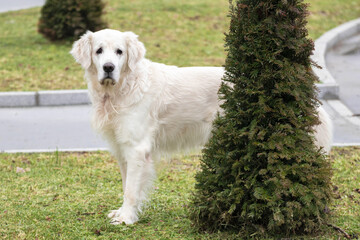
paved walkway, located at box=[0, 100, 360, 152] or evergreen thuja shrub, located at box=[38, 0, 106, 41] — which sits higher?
evergreen thuja shrub, located at box=[38, 0, 106, 41]

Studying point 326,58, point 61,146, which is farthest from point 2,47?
point 326,58

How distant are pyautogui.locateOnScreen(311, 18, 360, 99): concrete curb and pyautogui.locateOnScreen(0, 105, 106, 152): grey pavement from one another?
3832 millimetres

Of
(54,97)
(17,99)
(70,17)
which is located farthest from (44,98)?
(70,17)

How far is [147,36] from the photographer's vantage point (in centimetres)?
1264

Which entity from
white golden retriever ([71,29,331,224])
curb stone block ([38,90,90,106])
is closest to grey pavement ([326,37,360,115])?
curb stone block ([38,90,90,106])

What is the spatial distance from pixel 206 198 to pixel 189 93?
1229 mm

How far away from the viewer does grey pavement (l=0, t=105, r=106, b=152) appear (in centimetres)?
757

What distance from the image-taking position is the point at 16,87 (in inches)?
392

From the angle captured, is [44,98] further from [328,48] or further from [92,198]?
[328,48]

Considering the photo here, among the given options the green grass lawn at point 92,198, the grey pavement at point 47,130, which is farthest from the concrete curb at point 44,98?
the green grass lawn at point 92,198

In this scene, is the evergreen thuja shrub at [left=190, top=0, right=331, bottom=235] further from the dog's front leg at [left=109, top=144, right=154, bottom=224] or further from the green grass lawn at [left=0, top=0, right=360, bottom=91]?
the green grass lawn at [left=0, top=0, right=360, bottom=91]

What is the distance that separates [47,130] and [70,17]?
4010 mm

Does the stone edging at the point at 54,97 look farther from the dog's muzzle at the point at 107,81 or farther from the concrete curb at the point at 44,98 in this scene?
the dog's muzzle at the point at 107,81

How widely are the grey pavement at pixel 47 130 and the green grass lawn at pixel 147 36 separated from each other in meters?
0.72
